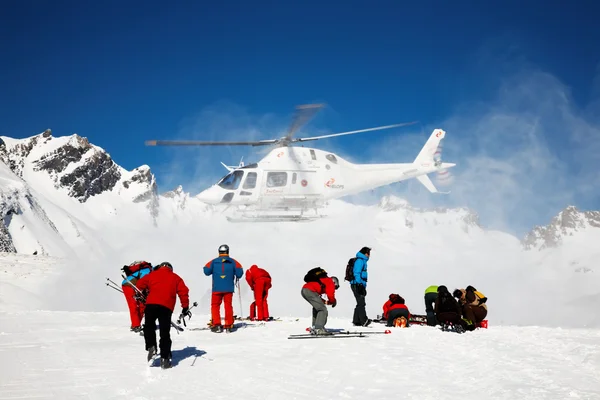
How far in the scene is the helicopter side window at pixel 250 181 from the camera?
29.4 m

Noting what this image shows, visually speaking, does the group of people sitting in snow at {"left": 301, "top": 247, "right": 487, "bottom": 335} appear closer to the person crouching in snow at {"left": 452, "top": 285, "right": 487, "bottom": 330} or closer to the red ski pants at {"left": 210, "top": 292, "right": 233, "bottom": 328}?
the person crouching in snow at {"left": 452, "top": 285, "right": 487, "bottom": 330}

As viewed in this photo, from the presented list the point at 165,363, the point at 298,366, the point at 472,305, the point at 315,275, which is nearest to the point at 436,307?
the point at 472,305

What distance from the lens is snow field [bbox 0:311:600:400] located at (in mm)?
6465

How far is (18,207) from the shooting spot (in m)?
144

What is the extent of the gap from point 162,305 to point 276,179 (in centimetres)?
2173

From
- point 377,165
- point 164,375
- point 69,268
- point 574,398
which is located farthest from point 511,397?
point 69,268

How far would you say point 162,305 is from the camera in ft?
27.2

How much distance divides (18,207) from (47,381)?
156 meters

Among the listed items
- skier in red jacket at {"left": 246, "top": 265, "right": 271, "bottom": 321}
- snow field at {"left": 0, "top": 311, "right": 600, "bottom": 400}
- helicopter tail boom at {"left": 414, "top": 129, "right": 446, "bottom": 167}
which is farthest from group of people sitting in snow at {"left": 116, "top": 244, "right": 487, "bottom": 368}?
helicopter tail boom at {"left": 414, "top": 129, "right": 446, "bottom": 167}

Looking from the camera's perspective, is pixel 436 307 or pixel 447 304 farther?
pixel 436 307

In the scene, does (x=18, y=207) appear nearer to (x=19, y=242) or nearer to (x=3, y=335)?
(x=19, y=242)

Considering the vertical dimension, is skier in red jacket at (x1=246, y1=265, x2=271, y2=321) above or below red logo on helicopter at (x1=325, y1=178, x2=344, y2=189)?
below

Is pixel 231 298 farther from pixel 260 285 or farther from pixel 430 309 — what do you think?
pixel 430 309

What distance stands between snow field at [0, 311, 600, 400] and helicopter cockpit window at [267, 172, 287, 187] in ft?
60.4
